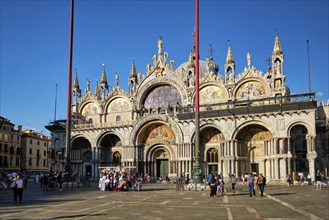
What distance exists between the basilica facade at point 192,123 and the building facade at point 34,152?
2900 cm

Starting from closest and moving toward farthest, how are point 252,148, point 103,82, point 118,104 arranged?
point 252,148
point 118,104
point 103,82

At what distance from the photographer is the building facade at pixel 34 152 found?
82500mm

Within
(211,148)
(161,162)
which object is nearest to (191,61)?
(211,148)

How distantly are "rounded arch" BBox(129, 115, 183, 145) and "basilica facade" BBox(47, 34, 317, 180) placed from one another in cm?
13

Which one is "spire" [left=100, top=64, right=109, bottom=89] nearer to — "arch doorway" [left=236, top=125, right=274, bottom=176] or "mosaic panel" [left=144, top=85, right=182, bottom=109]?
"mosaic panel" [left=144, top=85, right=182, bottom=109]

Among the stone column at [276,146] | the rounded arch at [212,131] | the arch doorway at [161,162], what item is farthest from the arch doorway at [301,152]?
the arch doorway at [161,162]

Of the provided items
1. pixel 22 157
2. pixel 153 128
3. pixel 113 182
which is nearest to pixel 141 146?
pixel 153 128

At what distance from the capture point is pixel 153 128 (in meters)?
51.3

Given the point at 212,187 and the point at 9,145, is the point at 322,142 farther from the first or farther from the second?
the point at 9,145

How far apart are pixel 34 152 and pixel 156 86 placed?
45761mm

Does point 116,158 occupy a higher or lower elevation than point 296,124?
lower

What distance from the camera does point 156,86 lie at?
53.1 metres

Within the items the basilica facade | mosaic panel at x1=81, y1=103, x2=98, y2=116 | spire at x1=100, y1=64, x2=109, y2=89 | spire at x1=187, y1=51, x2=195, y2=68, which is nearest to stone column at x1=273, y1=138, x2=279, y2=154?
the basilica facade

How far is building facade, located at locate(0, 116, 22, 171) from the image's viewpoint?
73.3m
